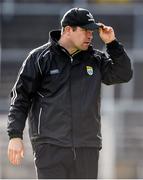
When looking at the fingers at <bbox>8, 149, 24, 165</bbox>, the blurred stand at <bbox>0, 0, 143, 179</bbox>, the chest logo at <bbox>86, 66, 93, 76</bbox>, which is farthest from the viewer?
the blurred stand at <bbox>0, 0, 143, 179</bbox>

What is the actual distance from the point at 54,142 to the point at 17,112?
0.30m

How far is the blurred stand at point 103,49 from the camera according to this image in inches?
407

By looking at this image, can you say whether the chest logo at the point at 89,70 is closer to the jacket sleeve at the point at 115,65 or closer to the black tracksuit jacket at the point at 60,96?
the black tracksuit jacket at the point at 60,96

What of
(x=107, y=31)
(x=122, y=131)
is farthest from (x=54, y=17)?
(x=107, y=31)

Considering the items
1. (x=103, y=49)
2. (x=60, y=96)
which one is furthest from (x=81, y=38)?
(x=103, y=49)

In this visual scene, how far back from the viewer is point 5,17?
531 inches

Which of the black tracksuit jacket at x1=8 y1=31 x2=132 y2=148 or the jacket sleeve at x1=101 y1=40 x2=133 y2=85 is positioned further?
→ the jacket sleeve at x1=101 y1=40 x2=133 y2=85

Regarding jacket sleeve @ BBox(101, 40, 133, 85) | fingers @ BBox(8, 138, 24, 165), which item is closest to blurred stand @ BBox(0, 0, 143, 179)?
jacket sleeve @ BBox(101, 40, 133, 85)

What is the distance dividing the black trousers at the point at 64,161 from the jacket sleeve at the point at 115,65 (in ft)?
1.58

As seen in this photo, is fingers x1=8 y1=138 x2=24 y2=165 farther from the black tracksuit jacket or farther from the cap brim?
the cap brim

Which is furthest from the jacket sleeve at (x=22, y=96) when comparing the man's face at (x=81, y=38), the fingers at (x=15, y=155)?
the man's face at (x=81, y=38)

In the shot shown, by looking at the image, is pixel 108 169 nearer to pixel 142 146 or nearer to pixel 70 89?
pixel 142 146

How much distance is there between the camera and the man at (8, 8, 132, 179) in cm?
509

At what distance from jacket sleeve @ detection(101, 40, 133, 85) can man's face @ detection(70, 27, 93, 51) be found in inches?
5.9
